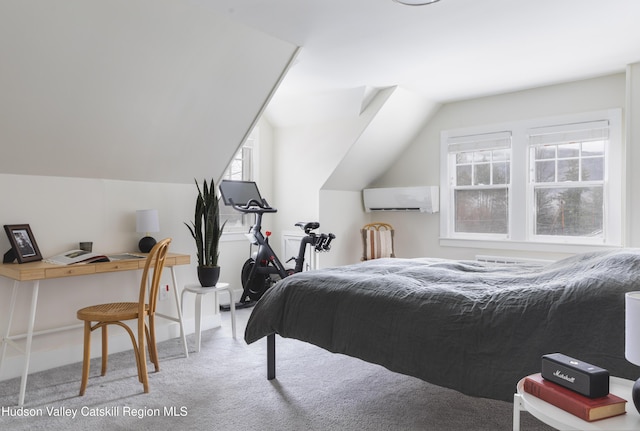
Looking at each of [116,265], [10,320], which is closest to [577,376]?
[116,265]

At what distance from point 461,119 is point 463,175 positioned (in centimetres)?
65

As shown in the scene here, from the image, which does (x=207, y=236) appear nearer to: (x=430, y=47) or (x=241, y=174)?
(x=241, y=174)

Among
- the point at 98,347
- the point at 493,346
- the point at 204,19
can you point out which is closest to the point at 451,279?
the point at 493,346

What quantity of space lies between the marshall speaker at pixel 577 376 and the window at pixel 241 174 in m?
4.36

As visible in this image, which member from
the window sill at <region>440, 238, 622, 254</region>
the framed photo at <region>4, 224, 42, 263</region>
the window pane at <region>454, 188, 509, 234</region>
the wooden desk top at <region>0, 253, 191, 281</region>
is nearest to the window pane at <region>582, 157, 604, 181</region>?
the window sill at <region>440, 238, 622, 254</region>

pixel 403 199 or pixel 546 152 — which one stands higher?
pixel 546 152

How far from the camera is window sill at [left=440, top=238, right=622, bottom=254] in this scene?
14.0ft

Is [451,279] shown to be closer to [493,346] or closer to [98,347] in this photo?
[493,346]

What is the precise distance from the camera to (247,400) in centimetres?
250

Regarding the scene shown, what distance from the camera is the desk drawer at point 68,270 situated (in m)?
2.65

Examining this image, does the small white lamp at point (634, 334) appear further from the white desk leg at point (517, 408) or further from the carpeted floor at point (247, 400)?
the carpeted floor at point (247, 400)

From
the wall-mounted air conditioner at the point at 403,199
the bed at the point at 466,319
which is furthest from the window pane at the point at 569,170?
the bed at the point at 466,319

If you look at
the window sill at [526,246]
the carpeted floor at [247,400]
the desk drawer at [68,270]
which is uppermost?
the desk drawer at [68,270]

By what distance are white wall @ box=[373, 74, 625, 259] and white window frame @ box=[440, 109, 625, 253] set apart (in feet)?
0.25
